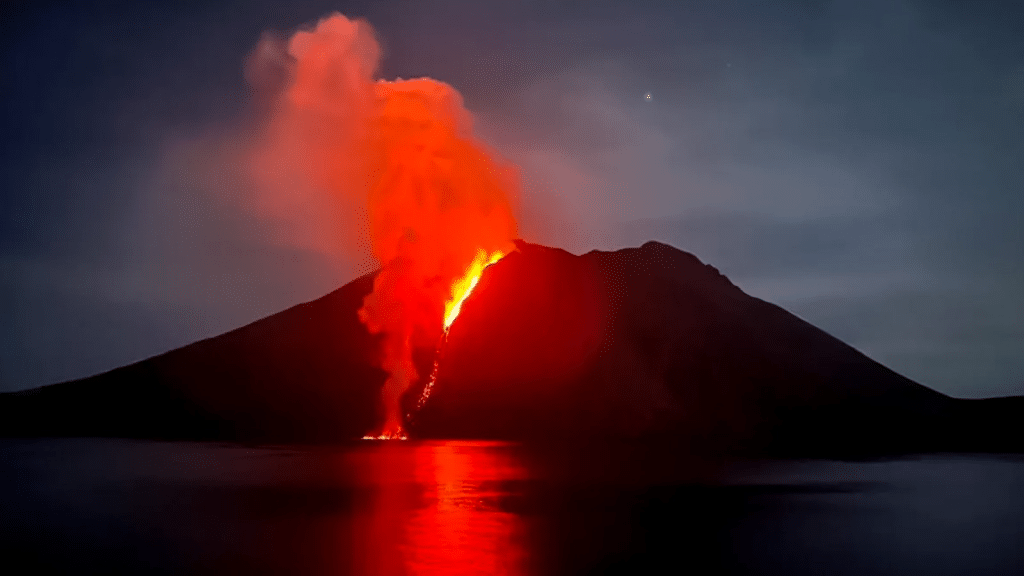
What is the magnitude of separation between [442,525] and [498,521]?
7.09ft

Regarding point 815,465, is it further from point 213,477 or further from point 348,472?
point 213,477

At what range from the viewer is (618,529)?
27469 millimetres

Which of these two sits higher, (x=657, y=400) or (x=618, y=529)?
(x=657, y=400)

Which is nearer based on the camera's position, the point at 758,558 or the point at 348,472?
the point at 758,558

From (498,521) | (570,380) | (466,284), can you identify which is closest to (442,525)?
(498,521)

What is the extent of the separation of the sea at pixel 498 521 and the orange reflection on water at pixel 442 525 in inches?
3.3

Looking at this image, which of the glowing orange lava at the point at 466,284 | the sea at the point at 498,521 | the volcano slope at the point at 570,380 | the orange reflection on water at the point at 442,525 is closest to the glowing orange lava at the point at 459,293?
the glowing orange lava at the point at 466,284

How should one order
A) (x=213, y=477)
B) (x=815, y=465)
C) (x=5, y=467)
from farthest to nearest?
(x=815, y=465) → (x=5, y=467) → (x=213, y=477)

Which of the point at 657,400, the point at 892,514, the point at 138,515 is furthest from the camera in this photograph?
the point at 657,400

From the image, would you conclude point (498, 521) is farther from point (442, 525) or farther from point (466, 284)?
point (466, 284)

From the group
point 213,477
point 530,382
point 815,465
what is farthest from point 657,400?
point 213,477

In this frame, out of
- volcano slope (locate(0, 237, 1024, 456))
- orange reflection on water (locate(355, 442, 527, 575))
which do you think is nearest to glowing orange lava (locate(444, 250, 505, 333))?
volcano slope (locate(0, 237, 1024, 456))

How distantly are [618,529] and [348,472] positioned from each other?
28.6 metres

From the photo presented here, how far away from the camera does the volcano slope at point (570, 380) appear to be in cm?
11262
